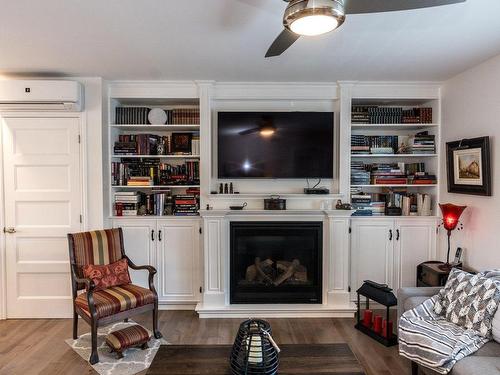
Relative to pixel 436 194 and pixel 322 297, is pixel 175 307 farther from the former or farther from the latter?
pixel 436 194

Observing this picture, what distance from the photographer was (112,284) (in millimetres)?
2982

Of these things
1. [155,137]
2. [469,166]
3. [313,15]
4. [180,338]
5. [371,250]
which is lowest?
[180,338]

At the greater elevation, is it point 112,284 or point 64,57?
point 64,57

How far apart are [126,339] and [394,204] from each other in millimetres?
3047

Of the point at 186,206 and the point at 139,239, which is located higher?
the point at 186,206

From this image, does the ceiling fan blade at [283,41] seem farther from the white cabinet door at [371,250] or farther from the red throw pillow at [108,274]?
the red throw pillow at [108,274]

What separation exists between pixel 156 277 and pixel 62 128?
6.13ft

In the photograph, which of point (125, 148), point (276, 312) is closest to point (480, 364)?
point (276, 312)

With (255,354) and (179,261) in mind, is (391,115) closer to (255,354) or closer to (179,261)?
(179,261)

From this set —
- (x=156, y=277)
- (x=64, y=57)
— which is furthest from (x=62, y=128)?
(x=156, y=277)

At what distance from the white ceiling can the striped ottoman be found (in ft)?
7.63

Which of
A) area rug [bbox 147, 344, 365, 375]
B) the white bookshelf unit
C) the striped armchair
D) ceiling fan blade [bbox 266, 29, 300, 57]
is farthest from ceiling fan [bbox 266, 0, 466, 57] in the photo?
the striped armchair

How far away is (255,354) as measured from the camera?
64.1 inches

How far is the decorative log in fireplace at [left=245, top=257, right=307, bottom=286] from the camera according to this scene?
3.60m
